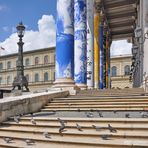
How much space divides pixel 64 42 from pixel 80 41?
562 centimetres

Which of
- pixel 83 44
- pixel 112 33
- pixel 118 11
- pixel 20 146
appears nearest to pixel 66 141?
pixel 20 146

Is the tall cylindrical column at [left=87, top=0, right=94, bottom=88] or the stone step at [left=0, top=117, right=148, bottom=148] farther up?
the tall cylindrical column at [left=87, top=0, right=94, bottom=88]

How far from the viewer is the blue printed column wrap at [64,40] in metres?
15.3

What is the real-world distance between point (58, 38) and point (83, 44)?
5655 millimetres

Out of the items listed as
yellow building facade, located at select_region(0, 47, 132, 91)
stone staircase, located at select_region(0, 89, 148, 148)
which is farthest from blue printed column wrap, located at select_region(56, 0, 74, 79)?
yellow building facade, located at select_region(0, 47, 132, 91)

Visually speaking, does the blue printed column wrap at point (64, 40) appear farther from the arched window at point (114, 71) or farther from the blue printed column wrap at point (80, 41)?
the arched window at point (114, 71)

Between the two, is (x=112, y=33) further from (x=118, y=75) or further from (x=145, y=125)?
(x=145, y=125)

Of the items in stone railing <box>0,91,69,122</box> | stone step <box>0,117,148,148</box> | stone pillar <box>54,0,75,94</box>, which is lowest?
stone step <box>0,117,148,148</box>

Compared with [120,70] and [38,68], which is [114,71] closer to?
[120,70]

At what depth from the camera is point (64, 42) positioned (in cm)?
1530

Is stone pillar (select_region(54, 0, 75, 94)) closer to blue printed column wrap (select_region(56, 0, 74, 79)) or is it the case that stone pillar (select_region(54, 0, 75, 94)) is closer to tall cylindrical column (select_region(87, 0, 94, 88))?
blue printed column wrap (select_region(56, 0, 74, 79))

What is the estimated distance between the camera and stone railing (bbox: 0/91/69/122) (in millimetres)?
10359

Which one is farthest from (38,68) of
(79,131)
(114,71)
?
(79,131)

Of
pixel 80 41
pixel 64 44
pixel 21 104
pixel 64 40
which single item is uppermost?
pixel 80 41
